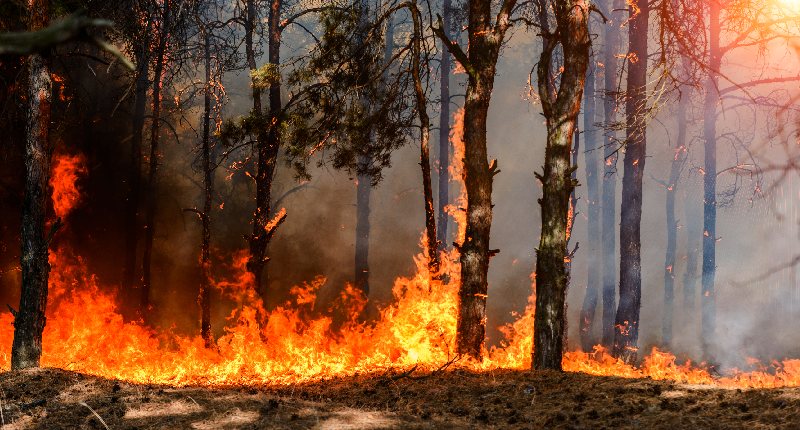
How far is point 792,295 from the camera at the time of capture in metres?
31.4

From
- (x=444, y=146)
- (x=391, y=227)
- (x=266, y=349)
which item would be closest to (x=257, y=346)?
(x=266, y=349)

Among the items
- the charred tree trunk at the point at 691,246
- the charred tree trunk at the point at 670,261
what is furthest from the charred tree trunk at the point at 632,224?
the charred tree trunk at the point at 691,246

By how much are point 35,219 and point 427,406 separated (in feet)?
25.9

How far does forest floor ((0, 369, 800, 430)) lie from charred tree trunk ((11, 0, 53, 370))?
9.33ft

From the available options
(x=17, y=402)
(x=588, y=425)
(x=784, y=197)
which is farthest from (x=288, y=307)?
(x=784, y=197)

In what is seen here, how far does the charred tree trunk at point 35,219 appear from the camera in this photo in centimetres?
1155

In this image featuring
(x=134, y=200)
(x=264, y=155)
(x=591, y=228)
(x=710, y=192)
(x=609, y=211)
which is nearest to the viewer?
(x=264, y=155)

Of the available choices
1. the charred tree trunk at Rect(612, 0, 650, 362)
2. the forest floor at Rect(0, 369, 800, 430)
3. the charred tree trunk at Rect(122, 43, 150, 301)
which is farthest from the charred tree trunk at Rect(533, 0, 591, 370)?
the charred tree trunk at Rect(122, 43, 150, 301)

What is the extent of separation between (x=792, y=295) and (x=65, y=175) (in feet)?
98.0

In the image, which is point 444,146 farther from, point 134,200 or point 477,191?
point 477,191

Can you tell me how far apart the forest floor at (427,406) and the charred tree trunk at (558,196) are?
1.42 m

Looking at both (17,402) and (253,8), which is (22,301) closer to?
(17,402)

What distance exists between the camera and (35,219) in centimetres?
1171

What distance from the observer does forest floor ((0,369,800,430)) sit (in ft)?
19.7
